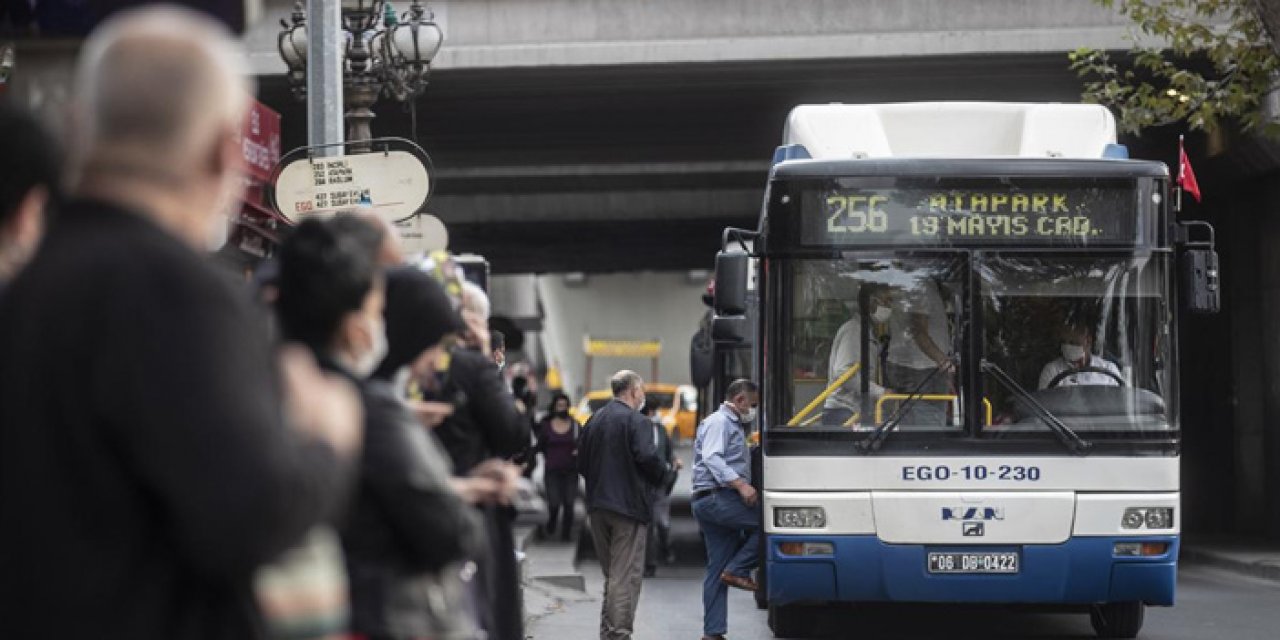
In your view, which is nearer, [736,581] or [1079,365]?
[1079,365]

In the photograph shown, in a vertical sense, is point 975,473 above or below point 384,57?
below

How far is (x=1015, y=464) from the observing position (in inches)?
469

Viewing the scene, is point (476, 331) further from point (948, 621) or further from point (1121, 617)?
point (948, 621)

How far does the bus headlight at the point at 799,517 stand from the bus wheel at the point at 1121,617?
2302 mm

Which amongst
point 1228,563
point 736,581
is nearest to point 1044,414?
point 736,581

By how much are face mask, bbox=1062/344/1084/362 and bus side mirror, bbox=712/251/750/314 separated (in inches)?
76.9

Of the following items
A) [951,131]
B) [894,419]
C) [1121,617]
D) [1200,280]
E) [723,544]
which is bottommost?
[1121,617]

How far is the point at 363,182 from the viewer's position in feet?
38.2

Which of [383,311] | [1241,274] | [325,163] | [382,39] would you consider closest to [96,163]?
[383,311]

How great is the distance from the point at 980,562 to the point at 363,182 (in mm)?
4266

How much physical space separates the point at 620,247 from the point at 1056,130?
28198 millimetres

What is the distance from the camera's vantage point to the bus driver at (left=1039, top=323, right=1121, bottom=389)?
11930 mm

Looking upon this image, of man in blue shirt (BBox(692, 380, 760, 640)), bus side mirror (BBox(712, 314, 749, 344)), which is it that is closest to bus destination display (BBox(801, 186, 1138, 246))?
bus side mirror (BBox(712, 314, 749, 344))

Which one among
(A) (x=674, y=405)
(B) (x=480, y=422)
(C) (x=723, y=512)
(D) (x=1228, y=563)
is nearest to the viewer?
(B) (x=480, y=422)
